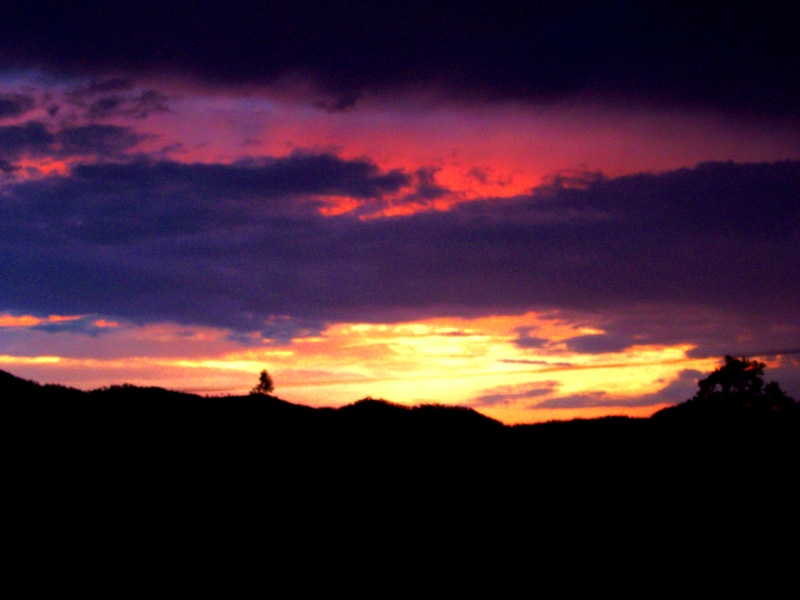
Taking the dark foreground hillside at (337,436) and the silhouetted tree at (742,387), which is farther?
the silhouetted tree at (742,387)

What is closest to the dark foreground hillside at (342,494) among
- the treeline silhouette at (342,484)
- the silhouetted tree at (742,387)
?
the treeline silhouette at (342,484)

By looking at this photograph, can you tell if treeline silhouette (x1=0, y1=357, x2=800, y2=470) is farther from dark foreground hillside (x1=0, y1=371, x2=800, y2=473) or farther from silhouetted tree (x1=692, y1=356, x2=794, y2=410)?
silhouetted tree (x1=692, y1=356, x2=794, y2=410)

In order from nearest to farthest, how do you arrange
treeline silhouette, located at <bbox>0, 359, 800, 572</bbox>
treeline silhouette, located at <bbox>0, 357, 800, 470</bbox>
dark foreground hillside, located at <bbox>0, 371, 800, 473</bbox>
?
treeline silhouette, located at <bbox>0, 359, 800, 572</bbox>, dark foreground hillside, located at <bbox>0, 371, 800, 473</bbox>, treeline silhouette, located at <bbox>0, 357, 800, 470</bbox>

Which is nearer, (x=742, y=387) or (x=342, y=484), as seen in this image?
(x=342, y=484)

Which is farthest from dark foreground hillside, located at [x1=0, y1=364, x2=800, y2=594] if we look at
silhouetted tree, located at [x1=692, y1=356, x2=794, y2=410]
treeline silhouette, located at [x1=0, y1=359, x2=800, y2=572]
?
silhouetted tree, located at [x1=692, y1=356, x2=794, y2=410]

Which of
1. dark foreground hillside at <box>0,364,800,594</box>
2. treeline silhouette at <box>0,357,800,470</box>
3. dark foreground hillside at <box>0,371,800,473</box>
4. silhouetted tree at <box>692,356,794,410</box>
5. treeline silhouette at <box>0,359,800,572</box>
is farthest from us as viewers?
silhouetted tree at <box>692,356,794,410</box>

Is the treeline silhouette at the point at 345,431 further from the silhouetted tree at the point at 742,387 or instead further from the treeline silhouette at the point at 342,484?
the silhouetted tree at the point at 742,387

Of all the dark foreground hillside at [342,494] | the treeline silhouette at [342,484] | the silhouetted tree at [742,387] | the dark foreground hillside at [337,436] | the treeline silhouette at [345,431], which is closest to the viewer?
the dark foreground hillside at [342,494]

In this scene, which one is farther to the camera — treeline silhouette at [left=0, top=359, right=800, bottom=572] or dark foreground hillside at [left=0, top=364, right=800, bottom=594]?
treeline silhouette at [left=0, top=359, right=800, bottom=572]

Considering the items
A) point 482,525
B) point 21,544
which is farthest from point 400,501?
point 21,544

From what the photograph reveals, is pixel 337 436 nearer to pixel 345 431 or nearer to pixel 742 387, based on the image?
pixel 345 431

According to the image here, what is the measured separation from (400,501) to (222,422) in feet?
40.4

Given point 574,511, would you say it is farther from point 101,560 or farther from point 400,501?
point 101,560

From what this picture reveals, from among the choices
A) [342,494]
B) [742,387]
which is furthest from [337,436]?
[742,387]
